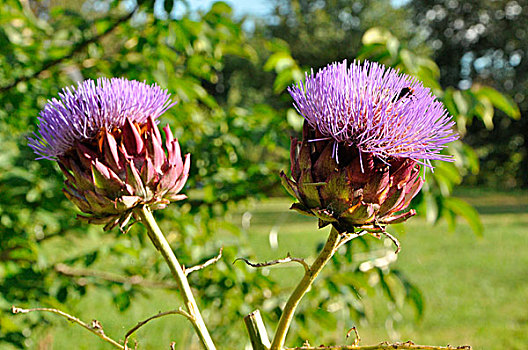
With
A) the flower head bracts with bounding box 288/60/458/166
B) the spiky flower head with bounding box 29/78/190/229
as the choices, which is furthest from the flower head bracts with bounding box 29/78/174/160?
the flower head bracts with bounding box 288/60/458/166

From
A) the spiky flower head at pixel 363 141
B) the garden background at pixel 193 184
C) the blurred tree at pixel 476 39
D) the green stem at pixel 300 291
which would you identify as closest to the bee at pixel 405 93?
the spiky flower head at pixel 363 141

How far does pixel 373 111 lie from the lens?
26.0 inches

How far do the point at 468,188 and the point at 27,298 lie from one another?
18.8m

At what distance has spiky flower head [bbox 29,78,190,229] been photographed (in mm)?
724

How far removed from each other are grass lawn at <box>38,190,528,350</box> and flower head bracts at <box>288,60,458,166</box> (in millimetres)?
830

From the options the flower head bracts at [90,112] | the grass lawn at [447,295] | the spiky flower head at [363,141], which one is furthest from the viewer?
the grass lawn at [447,295]

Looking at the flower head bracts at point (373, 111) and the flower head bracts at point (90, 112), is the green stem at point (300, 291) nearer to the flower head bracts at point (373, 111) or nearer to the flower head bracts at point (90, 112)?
the flower head bracts at point (373, 111)

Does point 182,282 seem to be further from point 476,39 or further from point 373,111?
point 476,39

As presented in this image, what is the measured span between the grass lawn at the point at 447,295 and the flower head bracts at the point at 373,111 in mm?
830

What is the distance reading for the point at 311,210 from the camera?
67 centimetres

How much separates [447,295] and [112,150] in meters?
5.55

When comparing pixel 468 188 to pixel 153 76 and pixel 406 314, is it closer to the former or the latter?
pixel 406 314

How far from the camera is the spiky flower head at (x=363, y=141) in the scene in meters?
0.66

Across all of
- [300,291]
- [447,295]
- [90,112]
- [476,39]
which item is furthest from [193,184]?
[476,39]
